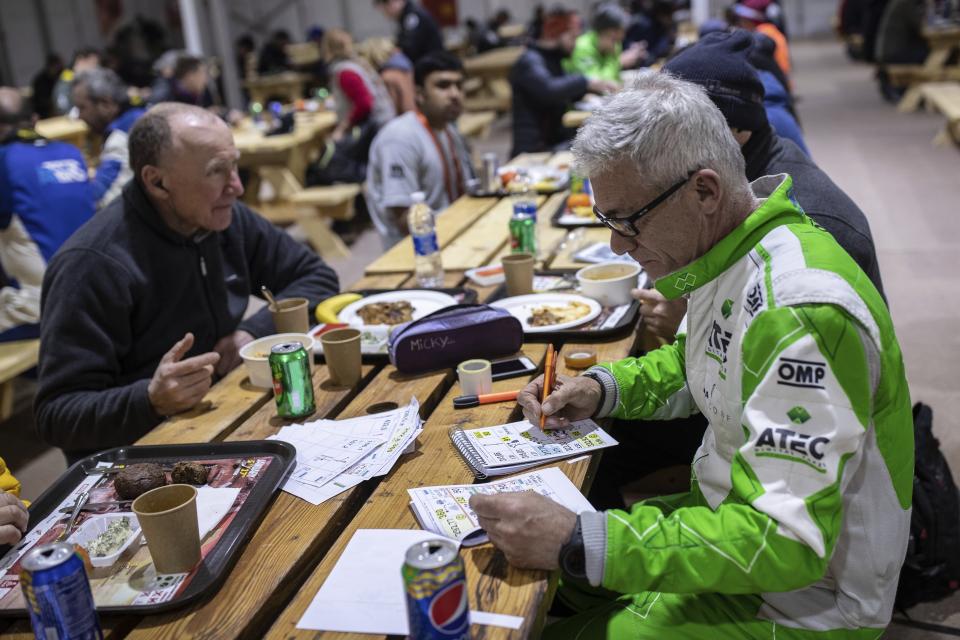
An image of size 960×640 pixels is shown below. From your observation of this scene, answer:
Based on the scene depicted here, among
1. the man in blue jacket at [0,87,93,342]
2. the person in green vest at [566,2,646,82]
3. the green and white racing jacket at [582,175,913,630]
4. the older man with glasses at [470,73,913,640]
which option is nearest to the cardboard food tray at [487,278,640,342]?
the older man with glasses at [470,73,913,640]

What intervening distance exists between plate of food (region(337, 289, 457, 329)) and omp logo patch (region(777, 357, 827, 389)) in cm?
130

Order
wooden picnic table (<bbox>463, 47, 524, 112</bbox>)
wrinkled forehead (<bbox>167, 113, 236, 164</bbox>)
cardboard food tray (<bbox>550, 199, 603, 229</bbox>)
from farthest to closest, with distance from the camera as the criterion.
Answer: wooden picnic table (<bbox>463, 47, 524, 112</bbox>) → cardboard food tray (<bbox>550, 199, 603, 229</bbox>) → wrinkled forehead (<bbox>167, 113, 236, 164</bbox>)

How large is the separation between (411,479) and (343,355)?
565 mm

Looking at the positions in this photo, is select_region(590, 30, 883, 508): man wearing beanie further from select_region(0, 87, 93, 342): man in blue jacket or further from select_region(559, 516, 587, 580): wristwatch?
select_region(0, 87, 93, 342): man in blue jacket

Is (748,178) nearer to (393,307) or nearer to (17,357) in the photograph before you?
(393,307)

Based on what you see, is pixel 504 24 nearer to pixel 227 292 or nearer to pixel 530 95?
pixel 530 95

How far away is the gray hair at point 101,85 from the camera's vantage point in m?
5.61

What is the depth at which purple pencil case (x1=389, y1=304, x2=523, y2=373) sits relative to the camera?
7.20ft

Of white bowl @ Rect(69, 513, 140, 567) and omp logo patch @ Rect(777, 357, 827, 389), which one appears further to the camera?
white bowl @ Rect(69, 513, 140, 567)

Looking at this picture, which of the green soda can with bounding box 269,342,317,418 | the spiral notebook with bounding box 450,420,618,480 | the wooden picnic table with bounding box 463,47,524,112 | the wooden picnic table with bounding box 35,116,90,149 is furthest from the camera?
the wooden picnic table with bounding box 463,47,524,112

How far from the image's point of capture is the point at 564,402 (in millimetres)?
1836

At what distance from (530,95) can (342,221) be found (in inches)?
91.6

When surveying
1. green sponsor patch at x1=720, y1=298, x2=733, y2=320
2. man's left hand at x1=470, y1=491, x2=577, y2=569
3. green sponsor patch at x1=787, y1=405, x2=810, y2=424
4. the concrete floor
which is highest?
green sponsor patch at x1=720, y1=298, x2=733, y2=320

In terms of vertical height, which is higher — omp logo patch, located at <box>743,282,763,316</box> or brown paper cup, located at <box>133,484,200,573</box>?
omp logo patch, located at <box>743,282,763,316</box>
